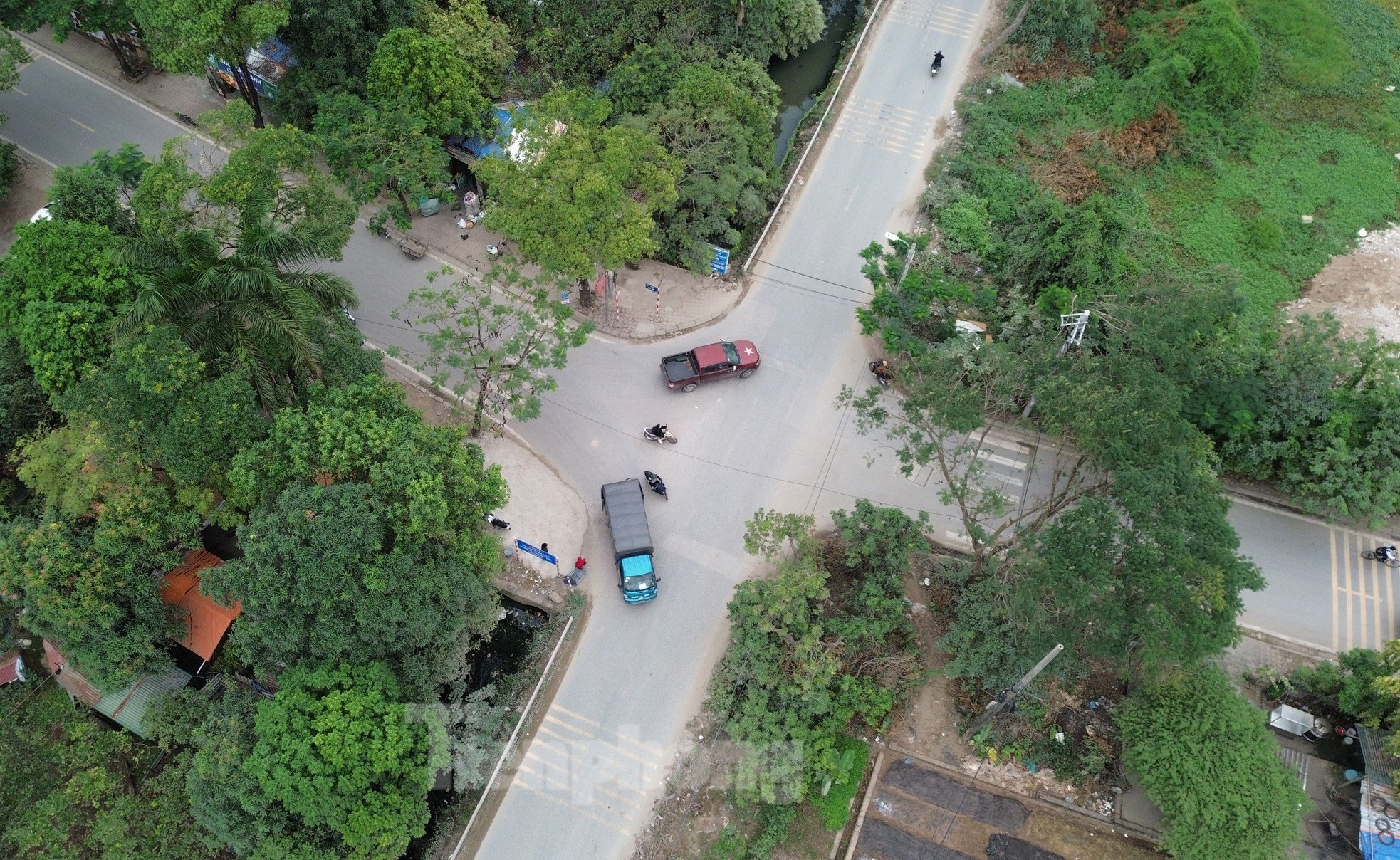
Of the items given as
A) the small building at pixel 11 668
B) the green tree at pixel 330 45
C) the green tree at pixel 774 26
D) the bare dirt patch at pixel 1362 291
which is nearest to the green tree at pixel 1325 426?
the bare dirt patch at pixel 1362 291

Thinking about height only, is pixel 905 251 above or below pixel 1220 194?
below

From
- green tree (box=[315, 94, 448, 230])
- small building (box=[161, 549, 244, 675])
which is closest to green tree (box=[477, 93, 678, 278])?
green tree (box=[315, 94, 448, 230])

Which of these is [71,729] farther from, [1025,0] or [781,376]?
[1025,0]

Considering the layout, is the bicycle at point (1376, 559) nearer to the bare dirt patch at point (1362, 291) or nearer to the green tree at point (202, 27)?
the bare dirt patch at point (1362, 291)

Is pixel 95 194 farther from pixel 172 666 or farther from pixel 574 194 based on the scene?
pixel 574 194

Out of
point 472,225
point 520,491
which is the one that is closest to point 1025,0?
point 472,225

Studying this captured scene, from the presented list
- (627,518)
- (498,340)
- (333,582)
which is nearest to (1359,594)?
(627,518)
